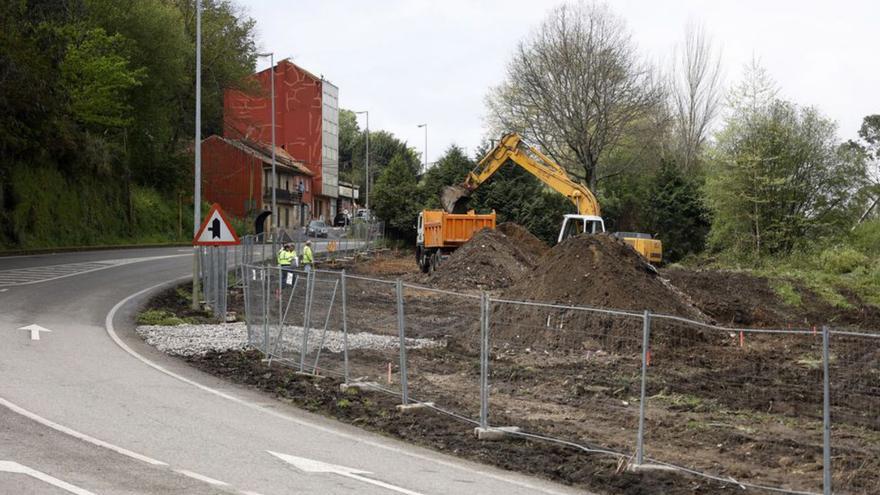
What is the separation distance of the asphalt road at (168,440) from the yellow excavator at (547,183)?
21.4m

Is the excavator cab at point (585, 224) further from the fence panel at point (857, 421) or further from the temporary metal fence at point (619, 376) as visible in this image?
the fence panel at point (857, 421)

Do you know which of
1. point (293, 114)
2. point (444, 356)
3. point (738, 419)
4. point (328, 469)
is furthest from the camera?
point (293, 114)

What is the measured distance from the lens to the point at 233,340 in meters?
18.5

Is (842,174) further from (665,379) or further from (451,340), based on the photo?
(665,379)

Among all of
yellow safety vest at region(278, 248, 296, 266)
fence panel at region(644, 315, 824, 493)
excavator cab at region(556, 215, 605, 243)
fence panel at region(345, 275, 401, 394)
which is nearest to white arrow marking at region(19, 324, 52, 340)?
fence panel at region(345, 275, 401, 394)

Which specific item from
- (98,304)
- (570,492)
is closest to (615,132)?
(98,304)

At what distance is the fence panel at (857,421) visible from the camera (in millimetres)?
8250

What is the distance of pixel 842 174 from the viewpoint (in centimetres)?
4509

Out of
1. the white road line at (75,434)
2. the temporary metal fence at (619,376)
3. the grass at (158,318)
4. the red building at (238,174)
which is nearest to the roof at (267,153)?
the red building at (238,174)

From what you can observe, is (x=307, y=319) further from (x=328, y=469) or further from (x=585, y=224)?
(x=585, y=224)

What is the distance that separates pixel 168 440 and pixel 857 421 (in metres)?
6.73

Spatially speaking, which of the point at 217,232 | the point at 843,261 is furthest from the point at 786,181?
the point at 217,232

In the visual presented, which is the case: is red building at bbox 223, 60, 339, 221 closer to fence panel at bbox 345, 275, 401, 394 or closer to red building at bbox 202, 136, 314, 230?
red building at bbox 202, 136, 314, 230

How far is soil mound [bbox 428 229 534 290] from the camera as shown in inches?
1277
